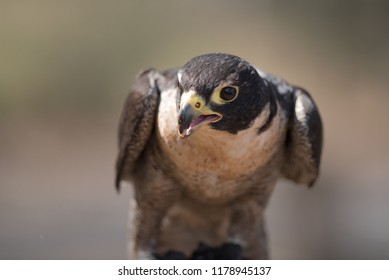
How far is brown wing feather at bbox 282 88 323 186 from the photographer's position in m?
4.23

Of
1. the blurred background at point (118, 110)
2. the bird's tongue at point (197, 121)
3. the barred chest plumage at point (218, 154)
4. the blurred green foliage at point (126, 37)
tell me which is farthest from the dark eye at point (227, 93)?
the blurred background at point (118, 110)

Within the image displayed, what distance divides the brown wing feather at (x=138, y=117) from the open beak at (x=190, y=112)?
34.1 inches

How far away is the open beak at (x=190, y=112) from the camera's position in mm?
3303

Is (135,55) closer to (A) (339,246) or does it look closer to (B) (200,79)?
(A) (339,246)

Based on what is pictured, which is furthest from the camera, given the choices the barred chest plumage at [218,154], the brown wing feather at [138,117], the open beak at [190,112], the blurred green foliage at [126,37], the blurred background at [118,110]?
the blurred background at [118,110]

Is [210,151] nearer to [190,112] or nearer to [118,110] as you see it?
[190,112]

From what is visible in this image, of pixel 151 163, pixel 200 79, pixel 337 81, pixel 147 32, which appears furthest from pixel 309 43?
pixel 200 79

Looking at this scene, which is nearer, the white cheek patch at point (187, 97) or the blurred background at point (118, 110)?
the white cheek patch at point (187, 97)

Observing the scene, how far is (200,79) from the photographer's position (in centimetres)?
334

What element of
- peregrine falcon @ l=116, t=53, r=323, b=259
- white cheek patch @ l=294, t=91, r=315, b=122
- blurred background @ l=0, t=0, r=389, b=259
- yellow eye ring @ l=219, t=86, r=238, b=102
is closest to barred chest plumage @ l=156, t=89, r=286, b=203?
peregrine falcon @ l=116, t=53, r=323, b=259

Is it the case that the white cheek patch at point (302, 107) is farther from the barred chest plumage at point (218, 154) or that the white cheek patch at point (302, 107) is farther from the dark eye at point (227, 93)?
the dark eye at point (227, 93)

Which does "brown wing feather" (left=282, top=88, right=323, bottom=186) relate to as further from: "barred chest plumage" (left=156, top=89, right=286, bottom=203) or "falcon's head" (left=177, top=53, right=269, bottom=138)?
"falcon's head" (left=177, top=53, right=269, bottom=138)

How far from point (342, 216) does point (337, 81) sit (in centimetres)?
193

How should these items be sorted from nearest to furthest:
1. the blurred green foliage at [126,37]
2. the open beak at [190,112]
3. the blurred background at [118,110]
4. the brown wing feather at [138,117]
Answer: the open beak at [190,112]
the brown wing feather at [138,117]
the blurred green foliage at [126,37]
the blurred background at [118,110]
